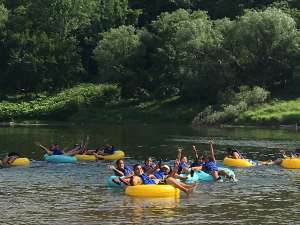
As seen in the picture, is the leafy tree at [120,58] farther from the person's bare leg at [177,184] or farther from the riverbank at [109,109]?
the person's bare leg at [177,184]

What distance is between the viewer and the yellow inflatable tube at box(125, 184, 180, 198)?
2792 centimetres

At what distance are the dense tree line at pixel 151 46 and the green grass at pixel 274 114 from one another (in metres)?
5.30

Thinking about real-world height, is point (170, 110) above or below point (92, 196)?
above

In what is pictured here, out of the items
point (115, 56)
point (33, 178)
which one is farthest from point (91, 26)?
point (33, 178)

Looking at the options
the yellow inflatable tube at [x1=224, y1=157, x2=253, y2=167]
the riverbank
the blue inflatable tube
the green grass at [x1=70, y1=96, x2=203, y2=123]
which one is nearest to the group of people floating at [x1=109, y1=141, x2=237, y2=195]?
the yellow inflatable tube at [x1=224, y1=157, x2=253, y2=167]

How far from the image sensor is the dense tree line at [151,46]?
8306 centimetres

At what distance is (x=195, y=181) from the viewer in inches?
1292

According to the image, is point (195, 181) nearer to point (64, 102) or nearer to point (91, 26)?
point (64, 102)

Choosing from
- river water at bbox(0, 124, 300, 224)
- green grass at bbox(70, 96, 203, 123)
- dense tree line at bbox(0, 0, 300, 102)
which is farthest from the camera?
green grass at bbox(70, 96, 203, 123)

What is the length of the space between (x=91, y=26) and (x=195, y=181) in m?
83.2

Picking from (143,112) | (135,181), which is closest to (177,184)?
(135,181)

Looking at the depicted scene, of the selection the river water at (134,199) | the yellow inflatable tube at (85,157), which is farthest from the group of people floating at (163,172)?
the yellow inflatable tube at (85,157)

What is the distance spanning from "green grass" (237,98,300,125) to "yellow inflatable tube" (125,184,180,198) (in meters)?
47.6

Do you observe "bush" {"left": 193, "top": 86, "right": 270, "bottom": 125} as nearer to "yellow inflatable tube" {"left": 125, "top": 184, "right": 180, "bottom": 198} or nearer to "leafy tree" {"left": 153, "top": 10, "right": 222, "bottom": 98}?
"leafy tree" {"left": 153, "top": 10, "right": 222, "bottom": 98}
